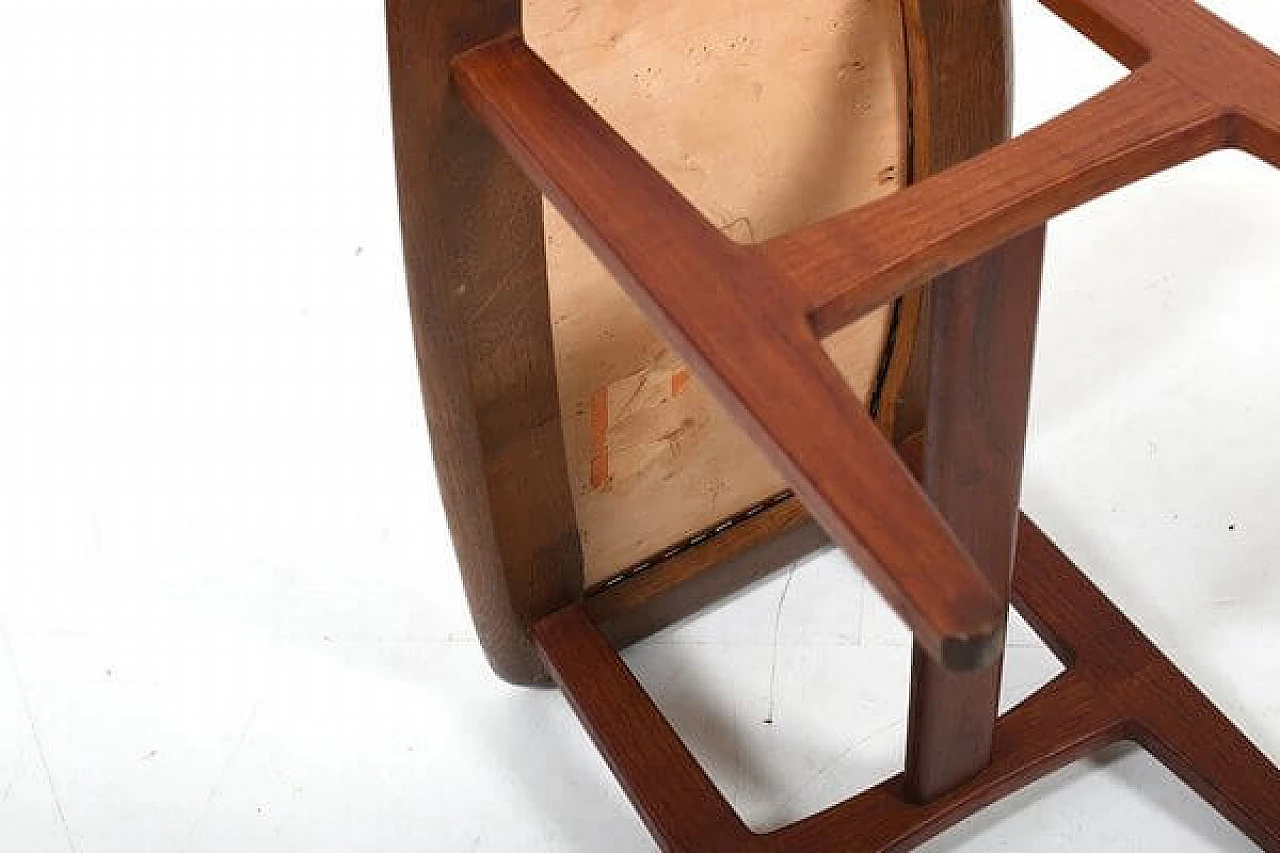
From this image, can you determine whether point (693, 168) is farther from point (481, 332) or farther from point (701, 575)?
point (701, 575)

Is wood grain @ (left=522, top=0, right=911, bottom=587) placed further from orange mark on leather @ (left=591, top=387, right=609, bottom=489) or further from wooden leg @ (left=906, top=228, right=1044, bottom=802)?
wooden leg @ (left=906, top=228, right=1044, bottom=802)

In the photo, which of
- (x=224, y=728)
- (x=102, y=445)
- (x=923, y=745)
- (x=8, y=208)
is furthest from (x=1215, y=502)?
(x=8, y=208)

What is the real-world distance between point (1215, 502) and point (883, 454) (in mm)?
→ 704

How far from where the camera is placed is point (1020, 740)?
1.26 metres

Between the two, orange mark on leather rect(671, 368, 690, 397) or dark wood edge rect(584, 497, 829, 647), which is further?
dark wood edge rect(584, 497, 829, 647)

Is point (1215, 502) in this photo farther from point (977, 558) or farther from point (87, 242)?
point (87, 242)

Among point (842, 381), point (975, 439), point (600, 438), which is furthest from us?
point (600, 438)

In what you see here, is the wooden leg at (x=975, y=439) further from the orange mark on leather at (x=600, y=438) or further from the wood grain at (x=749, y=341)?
the orange mark on leather at (x=600, y=438)

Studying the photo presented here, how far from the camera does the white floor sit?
1.34m

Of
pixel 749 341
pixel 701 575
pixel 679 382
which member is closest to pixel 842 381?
pixel 749 341

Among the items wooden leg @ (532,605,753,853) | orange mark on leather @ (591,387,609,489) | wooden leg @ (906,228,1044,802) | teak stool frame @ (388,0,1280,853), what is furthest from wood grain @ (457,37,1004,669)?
wooden leg @ (532,605,753,853)

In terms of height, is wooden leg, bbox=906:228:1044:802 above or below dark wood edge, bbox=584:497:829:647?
above

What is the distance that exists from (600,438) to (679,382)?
0.19 feet

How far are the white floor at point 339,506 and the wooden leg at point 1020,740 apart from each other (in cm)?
6
